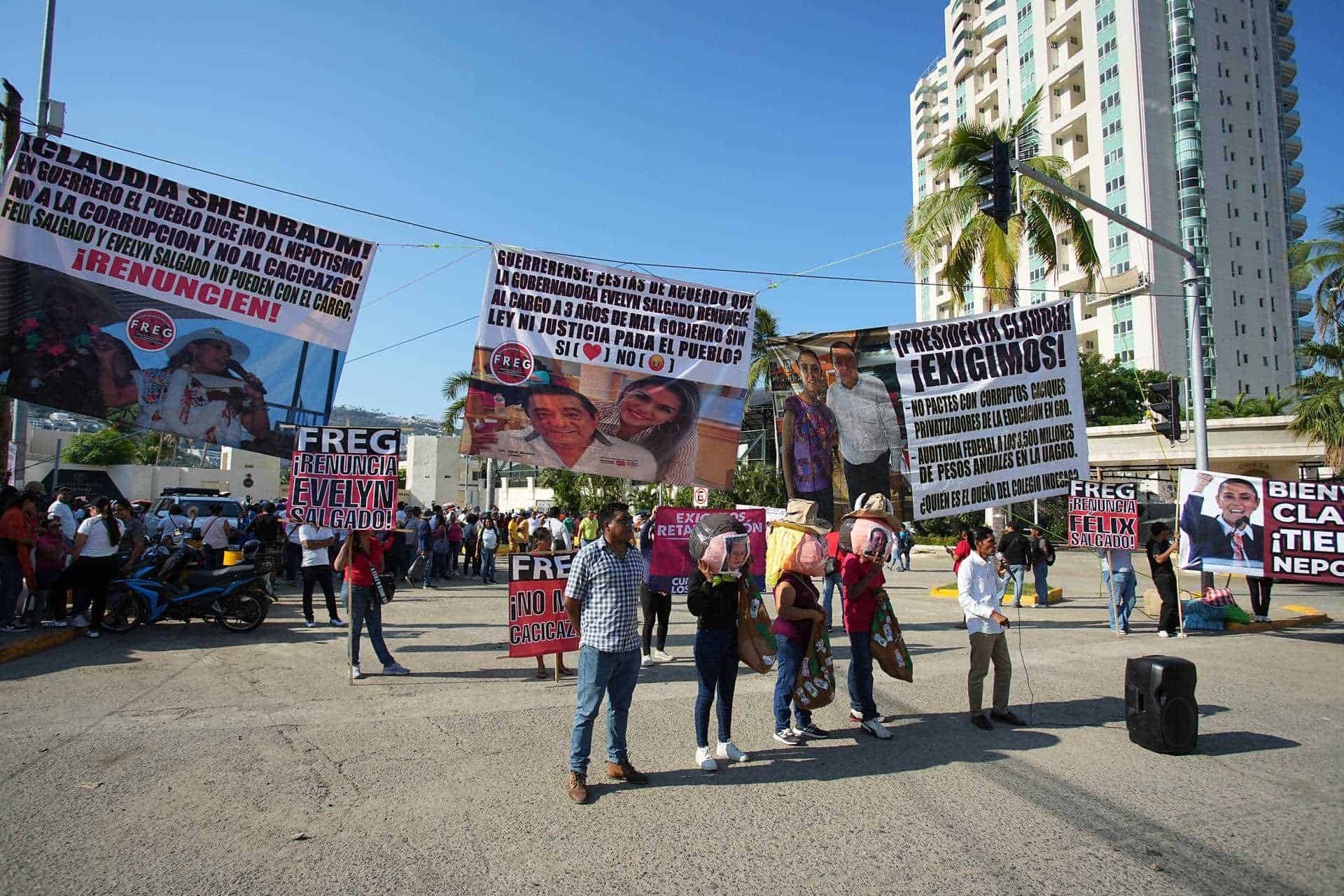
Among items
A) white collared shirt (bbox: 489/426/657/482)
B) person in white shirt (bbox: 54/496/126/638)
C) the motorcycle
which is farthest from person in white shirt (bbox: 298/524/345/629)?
white collared shirt (bbox: 489/426/657/482)

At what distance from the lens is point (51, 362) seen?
880 centimetres

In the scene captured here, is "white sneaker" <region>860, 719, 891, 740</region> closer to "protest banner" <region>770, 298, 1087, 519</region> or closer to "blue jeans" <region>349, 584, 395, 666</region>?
"protest banner" <region>770, 298, 1087, 519</region>

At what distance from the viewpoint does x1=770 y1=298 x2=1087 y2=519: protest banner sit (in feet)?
29.2

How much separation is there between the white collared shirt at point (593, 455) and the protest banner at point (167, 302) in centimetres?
233

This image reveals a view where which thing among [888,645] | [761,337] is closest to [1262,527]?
[888,645]

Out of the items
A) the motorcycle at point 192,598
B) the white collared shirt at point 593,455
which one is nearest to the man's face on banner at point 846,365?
the white collared shirt at point 593,455

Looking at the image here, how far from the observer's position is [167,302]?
9.04m

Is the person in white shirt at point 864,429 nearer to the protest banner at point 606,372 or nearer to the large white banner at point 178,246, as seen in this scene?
the protest banner at point 606,372

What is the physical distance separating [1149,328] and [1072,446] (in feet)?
205

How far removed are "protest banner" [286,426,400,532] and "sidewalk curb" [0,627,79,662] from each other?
3.83 meters

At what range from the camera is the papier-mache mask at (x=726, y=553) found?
5.78 metres

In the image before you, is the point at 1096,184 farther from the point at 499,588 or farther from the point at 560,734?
the point at 560,734

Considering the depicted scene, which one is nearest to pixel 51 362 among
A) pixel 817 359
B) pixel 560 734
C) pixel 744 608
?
pixel 560 734

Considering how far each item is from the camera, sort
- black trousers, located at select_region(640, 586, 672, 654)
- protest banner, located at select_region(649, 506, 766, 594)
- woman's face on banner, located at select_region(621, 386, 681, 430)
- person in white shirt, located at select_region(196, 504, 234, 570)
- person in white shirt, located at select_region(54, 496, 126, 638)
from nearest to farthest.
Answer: black trousers, located at select_region(640, 586, 672, 654)
woman's face on banner, located at select_region(621, 386, 681, 430)
person in white shirt, located at select_region(54, 496, 126, 638)
protest banner, located at select_region(649, 506, 766, 594)
person in white shirt, located at select_region(196, 504, 234, 570)
